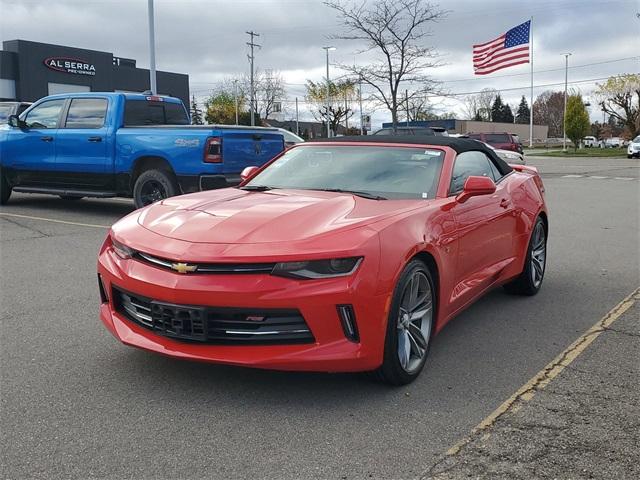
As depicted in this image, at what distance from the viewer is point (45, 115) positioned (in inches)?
427

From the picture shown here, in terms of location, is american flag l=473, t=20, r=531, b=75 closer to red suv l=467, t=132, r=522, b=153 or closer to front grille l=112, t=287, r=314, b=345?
red suv l=467, t=132, r=522, b=153

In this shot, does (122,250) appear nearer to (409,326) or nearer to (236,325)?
(236,325)

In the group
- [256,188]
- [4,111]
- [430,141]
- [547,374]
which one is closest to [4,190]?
[4,111]

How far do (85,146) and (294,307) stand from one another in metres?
8.06

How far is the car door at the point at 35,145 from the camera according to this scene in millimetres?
10672

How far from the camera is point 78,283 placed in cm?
607

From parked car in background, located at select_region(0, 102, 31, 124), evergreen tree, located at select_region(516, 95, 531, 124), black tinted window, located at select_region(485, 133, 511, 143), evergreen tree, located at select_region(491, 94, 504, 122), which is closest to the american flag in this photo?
black tinted window, located at select_region(485, 133, 511, 143)

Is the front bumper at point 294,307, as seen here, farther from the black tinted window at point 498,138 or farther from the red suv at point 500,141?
the black tinted window at point 498,138

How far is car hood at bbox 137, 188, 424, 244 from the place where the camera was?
3.51 metres

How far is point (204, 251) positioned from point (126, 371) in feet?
3.44

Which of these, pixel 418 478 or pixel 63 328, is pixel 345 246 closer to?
pixel 418 478

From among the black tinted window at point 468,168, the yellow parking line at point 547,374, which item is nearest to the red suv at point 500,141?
the black tinted window at point 468,168

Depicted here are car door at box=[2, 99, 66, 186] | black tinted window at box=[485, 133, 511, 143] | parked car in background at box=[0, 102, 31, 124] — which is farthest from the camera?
black tinted window at box=[485, 133, 511, 143]

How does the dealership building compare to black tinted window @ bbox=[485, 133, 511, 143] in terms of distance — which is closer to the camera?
black tinted window @ bbox=[485, 133, 511, 143]
